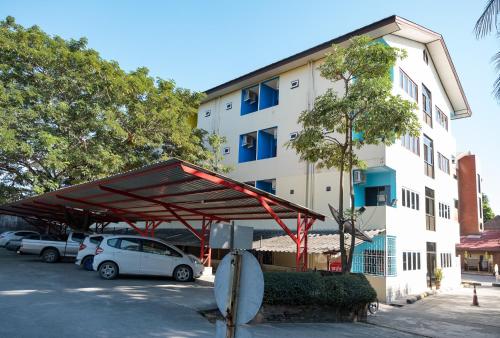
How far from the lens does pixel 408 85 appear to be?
22250 mm

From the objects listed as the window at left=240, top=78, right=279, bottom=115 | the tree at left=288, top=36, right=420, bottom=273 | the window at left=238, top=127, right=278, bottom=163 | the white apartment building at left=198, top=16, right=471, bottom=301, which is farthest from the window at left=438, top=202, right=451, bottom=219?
the tree at left=288, top=36, right=420, bottom=273

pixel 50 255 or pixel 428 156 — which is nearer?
pixel 50 255

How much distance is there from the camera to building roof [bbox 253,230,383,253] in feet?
52.4

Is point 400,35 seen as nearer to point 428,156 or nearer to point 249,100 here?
point 428,156

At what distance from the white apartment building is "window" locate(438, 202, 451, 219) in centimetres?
7

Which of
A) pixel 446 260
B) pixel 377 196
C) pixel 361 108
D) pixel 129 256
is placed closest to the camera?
pixel 361 108

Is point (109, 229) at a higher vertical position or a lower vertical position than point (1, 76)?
lower

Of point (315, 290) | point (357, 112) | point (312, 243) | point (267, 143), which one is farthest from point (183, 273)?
point (267, 143)

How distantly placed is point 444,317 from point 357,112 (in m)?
8.52

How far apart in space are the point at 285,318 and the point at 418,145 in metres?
16.3

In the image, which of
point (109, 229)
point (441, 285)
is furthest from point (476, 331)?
point (109, 229)

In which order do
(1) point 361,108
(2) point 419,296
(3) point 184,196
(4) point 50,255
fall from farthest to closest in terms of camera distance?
(4) point 50,255 → (2) point 419,296 → (3) point 184,196 → (1) point 361,108

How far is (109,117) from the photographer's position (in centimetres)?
1891

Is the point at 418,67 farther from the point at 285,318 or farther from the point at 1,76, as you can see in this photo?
the point at 1,76
